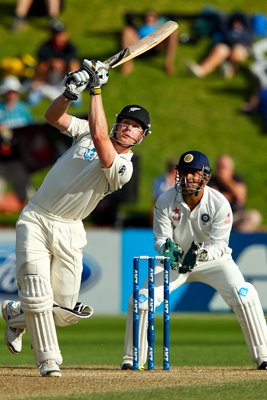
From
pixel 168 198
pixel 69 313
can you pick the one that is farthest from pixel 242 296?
pixel 69 313

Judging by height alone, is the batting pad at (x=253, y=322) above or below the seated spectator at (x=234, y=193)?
below

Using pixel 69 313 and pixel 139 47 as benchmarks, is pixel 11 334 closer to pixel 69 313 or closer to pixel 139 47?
pixel 69 313

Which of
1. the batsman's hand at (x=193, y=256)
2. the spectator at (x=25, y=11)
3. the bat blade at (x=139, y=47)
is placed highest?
the spectator at (x=25, y=11)

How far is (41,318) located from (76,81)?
150 centimetres

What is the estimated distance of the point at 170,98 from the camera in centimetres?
1884

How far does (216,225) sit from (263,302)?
5744 mm

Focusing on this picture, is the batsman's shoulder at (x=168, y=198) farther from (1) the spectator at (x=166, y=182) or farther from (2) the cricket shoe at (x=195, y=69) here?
(2) the cricket shoe at (x=195, y=69)

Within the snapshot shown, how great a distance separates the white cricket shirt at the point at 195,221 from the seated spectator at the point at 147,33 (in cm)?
906

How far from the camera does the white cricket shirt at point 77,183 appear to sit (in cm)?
730

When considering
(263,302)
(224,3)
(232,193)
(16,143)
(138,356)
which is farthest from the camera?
(224,3)

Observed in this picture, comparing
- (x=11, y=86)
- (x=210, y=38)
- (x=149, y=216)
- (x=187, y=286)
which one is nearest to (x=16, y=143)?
(x=11, y=86)

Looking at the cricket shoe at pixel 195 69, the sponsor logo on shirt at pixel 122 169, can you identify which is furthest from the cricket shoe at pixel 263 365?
the cricket shoe at pixel 195 69

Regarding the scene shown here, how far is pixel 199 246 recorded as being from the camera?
26.3ft

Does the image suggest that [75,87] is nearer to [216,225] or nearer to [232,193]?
[216,225]
